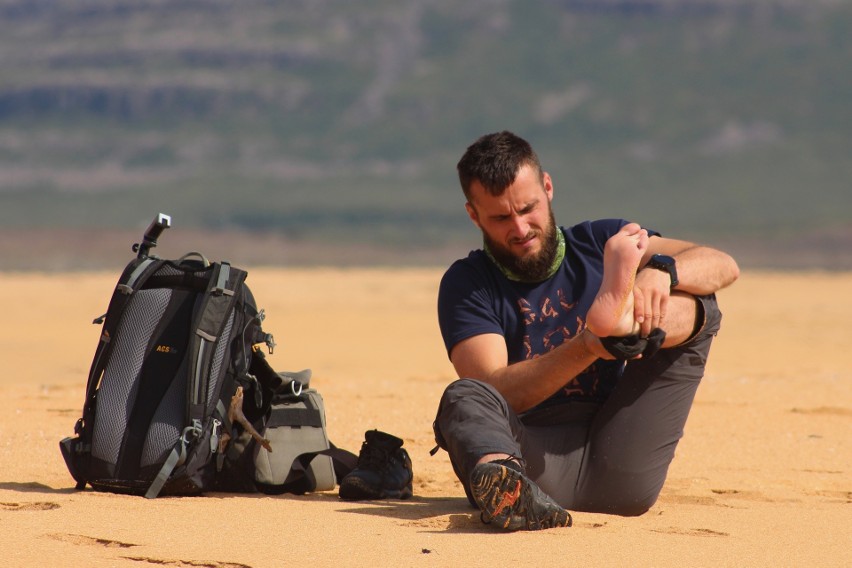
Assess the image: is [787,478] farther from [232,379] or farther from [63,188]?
[63,188]

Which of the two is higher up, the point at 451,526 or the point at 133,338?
the point at 133,338

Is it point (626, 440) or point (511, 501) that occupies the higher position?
point (626, 440)

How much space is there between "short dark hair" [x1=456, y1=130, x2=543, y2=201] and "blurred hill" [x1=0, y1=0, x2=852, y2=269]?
47637 millimetres

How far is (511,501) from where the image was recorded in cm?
420

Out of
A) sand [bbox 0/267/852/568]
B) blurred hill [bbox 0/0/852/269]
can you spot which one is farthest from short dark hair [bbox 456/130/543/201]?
blurred hill [bbox 0/0/852/269]

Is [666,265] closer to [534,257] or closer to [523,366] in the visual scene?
[534,257]

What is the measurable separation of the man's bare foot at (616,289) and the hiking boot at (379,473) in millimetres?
1137

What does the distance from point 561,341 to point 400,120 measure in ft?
287

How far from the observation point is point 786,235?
59.4 meters

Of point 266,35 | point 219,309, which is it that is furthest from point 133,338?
point 266,35

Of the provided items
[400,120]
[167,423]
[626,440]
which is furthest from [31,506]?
[400,120]

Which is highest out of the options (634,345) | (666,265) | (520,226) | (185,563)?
(520,226)

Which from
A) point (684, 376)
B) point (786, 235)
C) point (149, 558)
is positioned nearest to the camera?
point (149, 558)

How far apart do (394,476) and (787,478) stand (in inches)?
74.6
